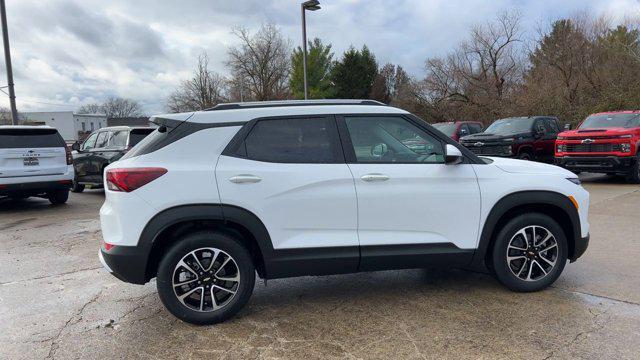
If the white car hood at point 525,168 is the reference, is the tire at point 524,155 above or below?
below

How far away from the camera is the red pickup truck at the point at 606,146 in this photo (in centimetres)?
1158

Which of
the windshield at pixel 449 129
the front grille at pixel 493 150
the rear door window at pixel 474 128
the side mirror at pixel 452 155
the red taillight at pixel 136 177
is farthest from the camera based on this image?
the rear door window at pixel 474 128

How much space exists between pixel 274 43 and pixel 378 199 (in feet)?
148

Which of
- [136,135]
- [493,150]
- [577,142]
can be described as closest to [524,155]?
[493,150]

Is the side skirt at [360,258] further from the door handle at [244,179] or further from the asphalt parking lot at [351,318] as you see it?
the door handle at [244,179]

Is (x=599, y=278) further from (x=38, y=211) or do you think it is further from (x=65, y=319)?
(x=38, y=211)

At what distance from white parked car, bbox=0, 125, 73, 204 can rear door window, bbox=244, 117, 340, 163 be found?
25.7ft

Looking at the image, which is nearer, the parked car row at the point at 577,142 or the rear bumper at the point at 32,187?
the rear bumper at the point at 32,187

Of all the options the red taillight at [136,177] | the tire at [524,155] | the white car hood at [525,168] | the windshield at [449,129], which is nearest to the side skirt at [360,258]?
the white car hood at [525,168]

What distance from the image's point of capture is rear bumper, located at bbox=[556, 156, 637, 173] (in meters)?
11.6

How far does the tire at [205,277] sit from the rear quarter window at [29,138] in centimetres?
768

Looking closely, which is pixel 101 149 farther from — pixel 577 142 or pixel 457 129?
pixel 577 142

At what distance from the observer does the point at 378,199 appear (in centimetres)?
399

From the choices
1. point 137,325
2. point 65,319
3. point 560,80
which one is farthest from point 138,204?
point 560,80
